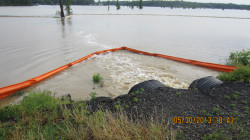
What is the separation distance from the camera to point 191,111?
3.82 metres

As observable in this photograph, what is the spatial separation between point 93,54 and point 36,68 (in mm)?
3434

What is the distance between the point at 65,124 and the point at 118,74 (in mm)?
4484

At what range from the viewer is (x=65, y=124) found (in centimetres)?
343

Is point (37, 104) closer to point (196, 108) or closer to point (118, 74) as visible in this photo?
point (196, 108)

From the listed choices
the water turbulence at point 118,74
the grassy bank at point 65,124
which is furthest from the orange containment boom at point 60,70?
the grassy bank at point 65,124

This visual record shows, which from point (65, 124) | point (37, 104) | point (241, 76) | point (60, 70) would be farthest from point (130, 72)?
point (65, 124)

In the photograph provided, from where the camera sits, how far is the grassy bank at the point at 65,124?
2932 mm

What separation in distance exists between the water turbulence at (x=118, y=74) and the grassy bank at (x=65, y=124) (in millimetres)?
1805

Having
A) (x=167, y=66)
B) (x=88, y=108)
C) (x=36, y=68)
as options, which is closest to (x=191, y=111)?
(x=88, y=108)

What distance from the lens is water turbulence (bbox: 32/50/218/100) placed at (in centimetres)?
632

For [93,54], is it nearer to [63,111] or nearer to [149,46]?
[149,46]
